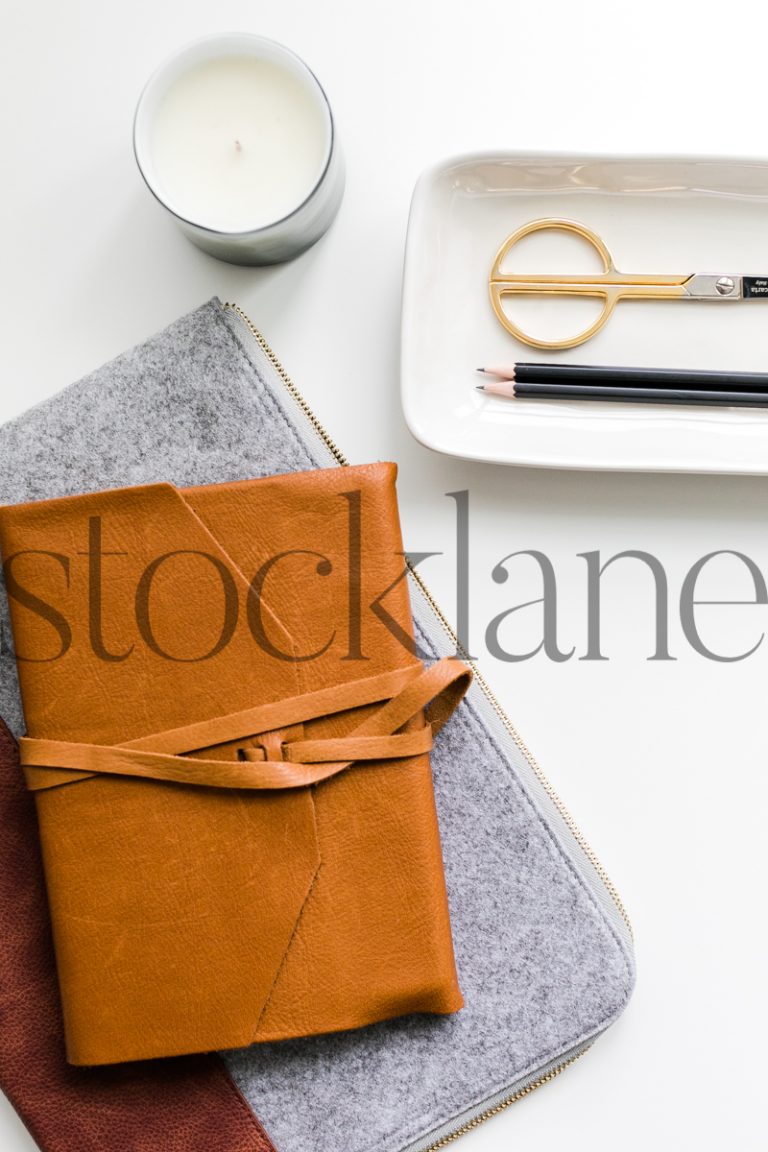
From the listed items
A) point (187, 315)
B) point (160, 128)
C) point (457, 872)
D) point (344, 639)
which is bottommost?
point (457, 872)

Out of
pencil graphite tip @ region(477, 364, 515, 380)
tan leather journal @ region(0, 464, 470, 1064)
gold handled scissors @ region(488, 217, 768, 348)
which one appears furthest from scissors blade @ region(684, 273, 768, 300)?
tan leather journal @ region(0, 464, 470, 1064)

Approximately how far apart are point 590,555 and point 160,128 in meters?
0.37

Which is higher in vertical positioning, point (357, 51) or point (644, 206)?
point (357, 51)

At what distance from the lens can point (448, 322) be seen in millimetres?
628

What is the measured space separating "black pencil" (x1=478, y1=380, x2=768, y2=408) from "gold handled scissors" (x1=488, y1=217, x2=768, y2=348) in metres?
0.03

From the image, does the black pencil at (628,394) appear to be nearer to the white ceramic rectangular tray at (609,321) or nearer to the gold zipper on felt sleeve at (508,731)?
the white ceramic rectangular tray at (609,321)

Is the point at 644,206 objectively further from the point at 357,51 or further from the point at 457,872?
the point at 457,872

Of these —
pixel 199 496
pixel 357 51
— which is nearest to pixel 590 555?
pixel 199 496

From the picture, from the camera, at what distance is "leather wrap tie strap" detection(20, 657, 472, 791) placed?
546 mm

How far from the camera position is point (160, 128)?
57 cm

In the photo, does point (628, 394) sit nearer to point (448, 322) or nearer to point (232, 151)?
point (448, 322)

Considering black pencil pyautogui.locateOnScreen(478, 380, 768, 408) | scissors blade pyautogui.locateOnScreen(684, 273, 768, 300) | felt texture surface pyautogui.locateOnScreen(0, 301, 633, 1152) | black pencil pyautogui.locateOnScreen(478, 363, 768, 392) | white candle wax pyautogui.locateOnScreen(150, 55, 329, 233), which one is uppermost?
white candle wax pyautogui.locateOnScreen(150, 55, 329, 233)

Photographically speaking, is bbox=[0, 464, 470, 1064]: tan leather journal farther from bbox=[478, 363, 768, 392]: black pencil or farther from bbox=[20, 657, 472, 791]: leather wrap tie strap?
bbox=[478, 363, 768, 392]: black pencil

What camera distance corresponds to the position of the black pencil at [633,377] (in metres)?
0.61
